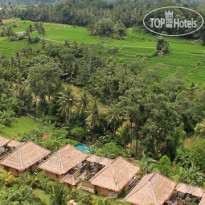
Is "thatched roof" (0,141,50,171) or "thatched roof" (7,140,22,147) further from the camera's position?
"thatched roof" (7,140,22,147)

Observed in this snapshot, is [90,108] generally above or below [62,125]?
above

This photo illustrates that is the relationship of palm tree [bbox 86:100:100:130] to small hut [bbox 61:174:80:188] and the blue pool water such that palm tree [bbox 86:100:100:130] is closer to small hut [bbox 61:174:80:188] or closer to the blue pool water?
the blue pool water

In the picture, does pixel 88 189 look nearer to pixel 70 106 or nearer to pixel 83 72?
pixel 70 106

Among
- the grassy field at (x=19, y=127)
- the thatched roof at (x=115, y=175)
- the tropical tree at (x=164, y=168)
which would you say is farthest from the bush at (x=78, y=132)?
the tropical tree at (x=164, y=168)

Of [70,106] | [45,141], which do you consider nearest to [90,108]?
[70,106]

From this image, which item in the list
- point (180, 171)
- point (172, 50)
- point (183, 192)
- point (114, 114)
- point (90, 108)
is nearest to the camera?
point (183, 192)

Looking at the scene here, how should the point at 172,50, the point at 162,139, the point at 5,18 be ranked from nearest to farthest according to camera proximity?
the point at 162,139, the point at 172,50, the point at 5,18

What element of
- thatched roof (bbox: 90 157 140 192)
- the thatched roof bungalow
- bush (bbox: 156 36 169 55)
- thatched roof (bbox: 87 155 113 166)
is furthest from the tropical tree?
bush (bbox: 156 36 169 55)
